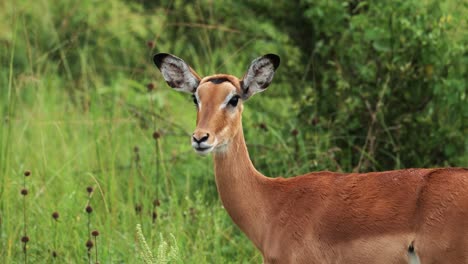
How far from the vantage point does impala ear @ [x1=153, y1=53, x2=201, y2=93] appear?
6.14m

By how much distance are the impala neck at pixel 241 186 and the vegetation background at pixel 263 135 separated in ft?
2.39

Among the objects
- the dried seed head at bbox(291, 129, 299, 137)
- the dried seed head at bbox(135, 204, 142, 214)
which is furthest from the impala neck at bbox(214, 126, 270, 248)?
the dried seed head at bbox(291, 129, 299, 137)

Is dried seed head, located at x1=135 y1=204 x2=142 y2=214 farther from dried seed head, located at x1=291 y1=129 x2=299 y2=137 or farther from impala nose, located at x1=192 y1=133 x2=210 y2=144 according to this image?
impala nose, located at x1=192 y1=133 x2=210 y2=144

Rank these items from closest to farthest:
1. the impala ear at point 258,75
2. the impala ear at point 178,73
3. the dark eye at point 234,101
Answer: the dark eye at point 234,101 → the impala ear at point 258,75 → the impala ear at point 178,73

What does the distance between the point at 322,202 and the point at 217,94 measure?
2.70 feet

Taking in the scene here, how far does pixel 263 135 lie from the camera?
8.22m

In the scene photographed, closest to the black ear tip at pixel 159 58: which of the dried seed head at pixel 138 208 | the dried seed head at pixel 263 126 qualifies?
the dried seed head at pixel 138 208

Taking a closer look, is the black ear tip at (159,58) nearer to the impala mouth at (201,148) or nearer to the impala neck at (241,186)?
the impala neck at (241,186)

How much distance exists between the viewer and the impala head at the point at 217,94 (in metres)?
5.62

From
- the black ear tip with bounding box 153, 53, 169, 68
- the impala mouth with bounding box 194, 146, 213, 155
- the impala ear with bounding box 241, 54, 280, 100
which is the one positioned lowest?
the impala mouth with bounding box 194, 146, 213, 155

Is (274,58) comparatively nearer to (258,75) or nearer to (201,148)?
(258,75)

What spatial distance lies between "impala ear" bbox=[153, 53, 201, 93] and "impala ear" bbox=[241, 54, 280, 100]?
306mm

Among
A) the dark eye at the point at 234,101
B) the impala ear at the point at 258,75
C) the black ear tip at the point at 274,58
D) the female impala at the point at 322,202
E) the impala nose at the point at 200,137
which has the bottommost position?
the female impala at the point at 322,202

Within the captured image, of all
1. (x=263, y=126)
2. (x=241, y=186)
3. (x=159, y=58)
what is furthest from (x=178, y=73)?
(x=263, y=126)
